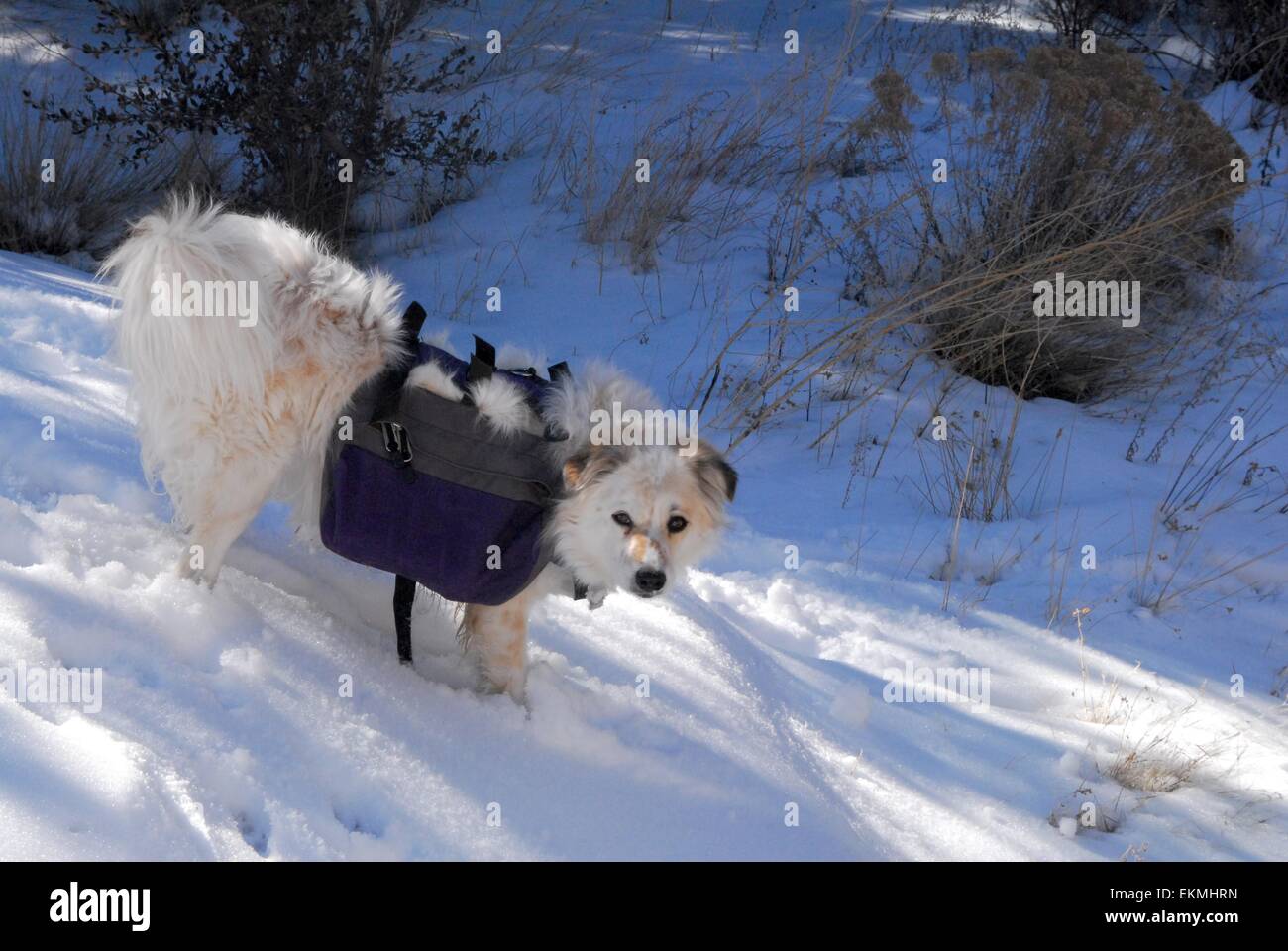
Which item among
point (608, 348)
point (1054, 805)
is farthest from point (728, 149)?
point (1054, 805)

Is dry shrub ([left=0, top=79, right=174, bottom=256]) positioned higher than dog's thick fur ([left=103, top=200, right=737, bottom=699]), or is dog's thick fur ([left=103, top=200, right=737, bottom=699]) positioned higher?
dry shrub ([left=0, top=79, right=174, bottom=256])

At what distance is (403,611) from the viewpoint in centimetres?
323

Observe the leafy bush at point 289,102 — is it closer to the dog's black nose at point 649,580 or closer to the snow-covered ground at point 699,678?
the snow-covered ground at point 699,678

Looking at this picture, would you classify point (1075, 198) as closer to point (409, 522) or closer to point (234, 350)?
point (409, 522)

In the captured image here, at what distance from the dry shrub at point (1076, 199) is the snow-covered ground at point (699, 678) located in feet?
0.99

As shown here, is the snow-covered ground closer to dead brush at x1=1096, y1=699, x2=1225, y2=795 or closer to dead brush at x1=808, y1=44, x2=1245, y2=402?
dead brush at x1=1096, y1=699, x2=1225, y2=795

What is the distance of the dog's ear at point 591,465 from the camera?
306cm

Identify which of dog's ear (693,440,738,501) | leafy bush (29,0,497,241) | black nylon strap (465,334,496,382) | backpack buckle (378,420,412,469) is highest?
leafy bush (29,0,497,241)

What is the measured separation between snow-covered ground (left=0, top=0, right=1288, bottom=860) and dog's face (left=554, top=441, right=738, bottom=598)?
1.66ft

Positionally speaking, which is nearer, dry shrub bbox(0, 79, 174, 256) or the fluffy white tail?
the fluffy white tail

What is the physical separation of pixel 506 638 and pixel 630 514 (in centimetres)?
55

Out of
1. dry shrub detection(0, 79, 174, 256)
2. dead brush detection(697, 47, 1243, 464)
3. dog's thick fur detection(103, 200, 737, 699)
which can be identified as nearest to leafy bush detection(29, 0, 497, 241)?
dry shrub detection(0, 79, 174, 256)

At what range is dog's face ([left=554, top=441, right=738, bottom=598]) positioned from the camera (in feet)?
9.96

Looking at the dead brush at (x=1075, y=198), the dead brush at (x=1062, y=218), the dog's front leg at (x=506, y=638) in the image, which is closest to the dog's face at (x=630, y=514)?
the dog's front leg at (x=506, y=638)
